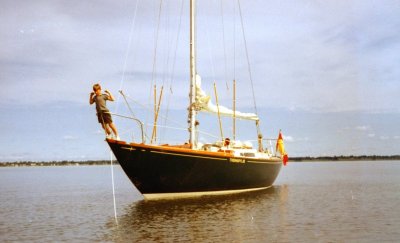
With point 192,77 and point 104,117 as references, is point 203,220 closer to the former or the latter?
point 104,117

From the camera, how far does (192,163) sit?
1020 inches

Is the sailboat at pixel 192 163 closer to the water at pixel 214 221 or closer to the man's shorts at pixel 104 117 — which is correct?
the water at pixel 214 221

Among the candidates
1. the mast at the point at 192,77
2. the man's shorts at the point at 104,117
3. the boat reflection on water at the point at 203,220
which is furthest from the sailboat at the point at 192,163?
the man's shorts at the point at 104,117

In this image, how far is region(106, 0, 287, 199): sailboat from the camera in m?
25.2

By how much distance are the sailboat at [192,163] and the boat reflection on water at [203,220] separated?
862mm

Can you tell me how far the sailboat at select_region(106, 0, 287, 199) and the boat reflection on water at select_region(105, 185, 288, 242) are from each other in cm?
86

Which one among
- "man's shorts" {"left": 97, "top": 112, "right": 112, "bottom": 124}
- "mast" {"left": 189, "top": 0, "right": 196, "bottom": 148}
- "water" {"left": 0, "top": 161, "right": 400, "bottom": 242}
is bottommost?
"water" {"left": 0, "top": 161, "right": 400, "bottom": 242}

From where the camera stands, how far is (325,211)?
23.6 meters

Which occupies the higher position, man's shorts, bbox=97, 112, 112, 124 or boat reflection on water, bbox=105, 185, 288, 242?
man's shorts, bbox=97, 112, 112, 124

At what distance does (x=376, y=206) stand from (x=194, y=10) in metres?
16.6

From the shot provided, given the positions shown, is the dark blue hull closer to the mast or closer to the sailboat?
the sailboat

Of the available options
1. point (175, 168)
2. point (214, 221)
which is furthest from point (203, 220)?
point (175, 168)

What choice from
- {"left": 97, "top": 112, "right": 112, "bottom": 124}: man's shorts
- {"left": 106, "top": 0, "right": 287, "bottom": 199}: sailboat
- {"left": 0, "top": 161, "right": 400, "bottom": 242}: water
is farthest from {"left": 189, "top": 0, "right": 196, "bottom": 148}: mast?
{"left": 97, "top": 112, "right": 112, "bottom": 124}: man's shorts

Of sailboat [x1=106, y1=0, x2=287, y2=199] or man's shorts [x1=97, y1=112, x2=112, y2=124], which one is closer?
man's shorts [x1=97, y1=112, x2=112, y2=124]
